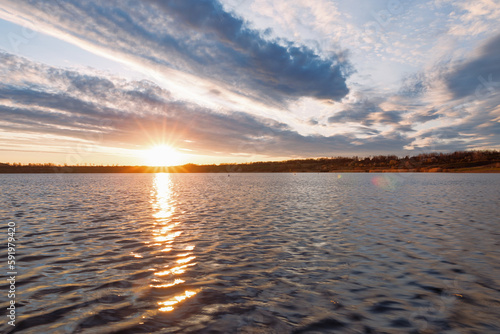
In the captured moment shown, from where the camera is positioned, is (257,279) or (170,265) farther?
(170,265)

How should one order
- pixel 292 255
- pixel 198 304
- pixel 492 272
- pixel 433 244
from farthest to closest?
pixel 433 244 → pixel 292 255 → pixel 492 272 → pixel 198 304

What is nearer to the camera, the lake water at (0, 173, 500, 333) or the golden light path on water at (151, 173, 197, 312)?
the lake water at (0, 173, 500, 333)

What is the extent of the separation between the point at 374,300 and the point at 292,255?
21.4 ft

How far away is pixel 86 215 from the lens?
1259 inches

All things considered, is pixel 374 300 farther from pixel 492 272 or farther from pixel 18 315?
pixel 18 315

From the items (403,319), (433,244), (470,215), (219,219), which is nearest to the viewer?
(403,319)

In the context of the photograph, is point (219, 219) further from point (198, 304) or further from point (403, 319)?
point (403, 319)

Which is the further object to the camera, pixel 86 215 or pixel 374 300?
pixel 86 215

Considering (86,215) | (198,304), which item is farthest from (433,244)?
(86,215)

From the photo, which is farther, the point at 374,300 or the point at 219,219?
the point at 219,219

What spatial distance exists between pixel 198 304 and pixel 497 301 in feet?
37.6

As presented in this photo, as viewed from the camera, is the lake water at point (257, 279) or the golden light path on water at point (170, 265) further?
the golden light path on water at point (170, 265)

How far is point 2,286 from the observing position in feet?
38.5

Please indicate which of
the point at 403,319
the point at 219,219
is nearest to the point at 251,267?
the point at 403,319
